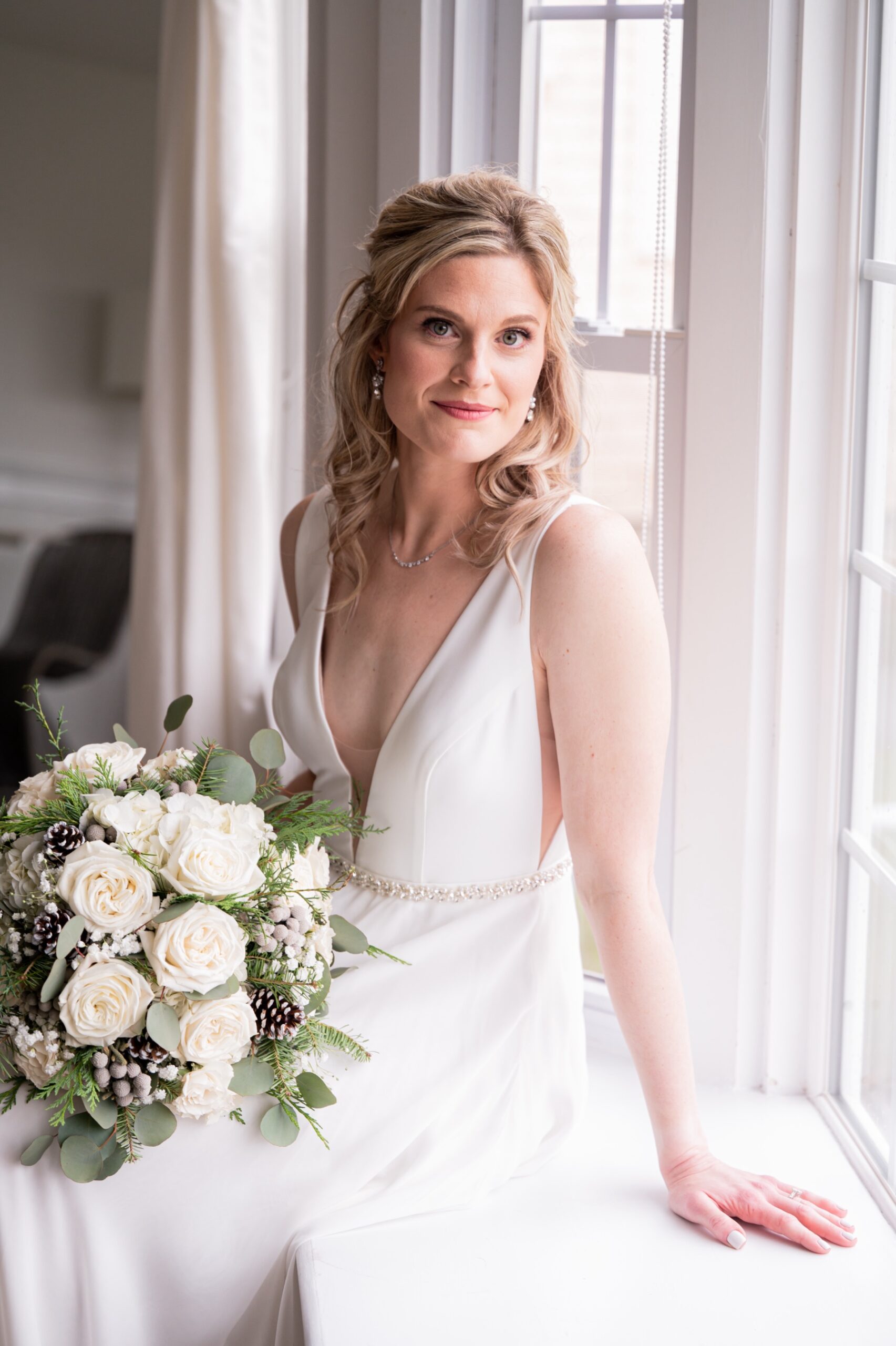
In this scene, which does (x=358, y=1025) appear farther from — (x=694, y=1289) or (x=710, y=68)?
(x=710, y=68)

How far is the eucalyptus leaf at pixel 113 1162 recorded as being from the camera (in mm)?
1246

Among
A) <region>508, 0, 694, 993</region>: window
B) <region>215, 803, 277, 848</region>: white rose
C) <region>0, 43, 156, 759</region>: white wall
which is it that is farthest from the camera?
<region>0, 43, 156, 759</region>: white wall

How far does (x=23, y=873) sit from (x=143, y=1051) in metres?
0.23

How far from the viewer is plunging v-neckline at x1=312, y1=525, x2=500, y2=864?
152cm

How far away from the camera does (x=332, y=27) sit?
196 centimetres

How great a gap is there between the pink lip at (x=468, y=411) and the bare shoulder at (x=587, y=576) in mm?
165

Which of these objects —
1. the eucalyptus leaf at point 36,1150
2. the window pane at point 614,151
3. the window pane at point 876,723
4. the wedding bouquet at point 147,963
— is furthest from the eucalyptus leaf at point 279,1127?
the window pane at point 614,151

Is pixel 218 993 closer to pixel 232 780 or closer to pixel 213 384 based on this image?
pixel 232 780

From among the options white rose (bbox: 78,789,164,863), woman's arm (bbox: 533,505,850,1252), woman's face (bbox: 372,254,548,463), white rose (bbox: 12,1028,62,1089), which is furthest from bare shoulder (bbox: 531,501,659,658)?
white rose (bbox: 12,1028,62,1089)

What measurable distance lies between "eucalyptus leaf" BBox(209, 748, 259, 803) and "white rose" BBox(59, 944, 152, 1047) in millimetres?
243

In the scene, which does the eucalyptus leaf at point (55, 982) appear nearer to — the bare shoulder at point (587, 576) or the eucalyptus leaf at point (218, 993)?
the eucalyptus leaf at point (218, 993)

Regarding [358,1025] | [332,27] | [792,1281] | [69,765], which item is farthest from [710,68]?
[792,1281]

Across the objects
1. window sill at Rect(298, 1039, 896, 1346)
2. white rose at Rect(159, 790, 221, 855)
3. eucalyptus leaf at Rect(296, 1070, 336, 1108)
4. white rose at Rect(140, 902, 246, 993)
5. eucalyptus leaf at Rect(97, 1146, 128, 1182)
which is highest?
white rose at Rect(159, 790, 221, 855)

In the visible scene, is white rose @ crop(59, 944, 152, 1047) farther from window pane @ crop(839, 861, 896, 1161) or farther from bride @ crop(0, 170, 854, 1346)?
window pane @ crop(839, 861, 896, 1161)
